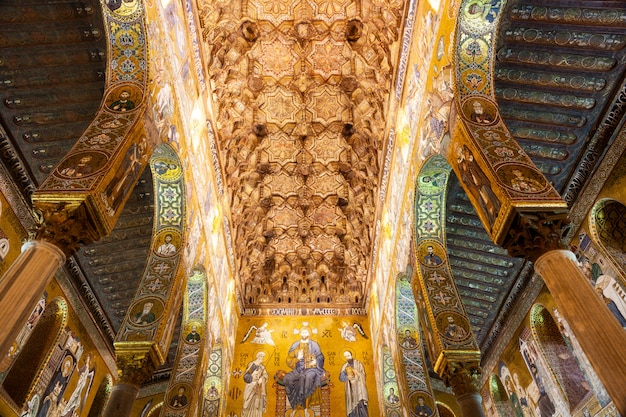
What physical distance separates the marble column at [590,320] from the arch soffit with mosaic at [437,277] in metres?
2.97

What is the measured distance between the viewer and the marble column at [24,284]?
391 cm

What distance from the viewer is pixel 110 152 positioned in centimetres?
540

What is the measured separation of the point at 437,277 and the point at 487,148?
3.18m

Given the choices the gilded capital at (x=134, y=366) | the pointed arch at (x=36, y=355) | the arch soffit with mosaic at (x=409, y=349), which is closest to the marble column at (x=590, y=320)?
the arch soffit with mosaic at (x=409, y=349)

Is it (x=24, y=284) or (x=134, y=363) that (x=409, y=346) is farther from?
(x=24, y=284)

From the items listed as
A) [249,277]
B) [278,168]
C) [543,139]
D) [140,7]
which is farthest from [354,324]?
[140,7]

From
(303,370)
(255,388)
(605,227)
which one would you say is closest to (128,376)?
(255,388)

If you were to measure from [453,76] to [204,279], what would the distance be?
6.93 metres

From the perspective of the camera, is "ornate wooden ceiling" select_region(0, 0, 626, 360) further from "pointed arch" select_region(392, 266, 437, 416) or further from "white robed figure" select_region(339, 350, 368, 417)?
"white robed figure" select_region(339, 350, 368, 417)

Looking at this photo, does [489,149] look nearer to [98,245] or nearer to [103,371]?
[98,245]

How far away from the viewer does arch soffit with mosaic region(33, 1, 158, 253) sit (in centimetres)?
473

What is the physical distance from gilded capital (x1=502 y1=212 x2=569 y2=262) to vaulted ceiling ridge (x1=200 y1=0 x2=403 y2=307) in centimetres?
571

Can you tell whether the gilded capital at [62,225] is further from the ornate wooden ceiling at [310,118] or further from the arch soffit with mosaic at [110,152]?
the ornate wooden ceiling at [310,118]

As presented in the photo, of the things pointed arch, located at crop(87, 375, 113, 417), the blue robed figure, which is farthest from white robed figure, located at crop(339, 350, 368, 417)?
pointed arch, located at crop(87, 375, 113, 417)
